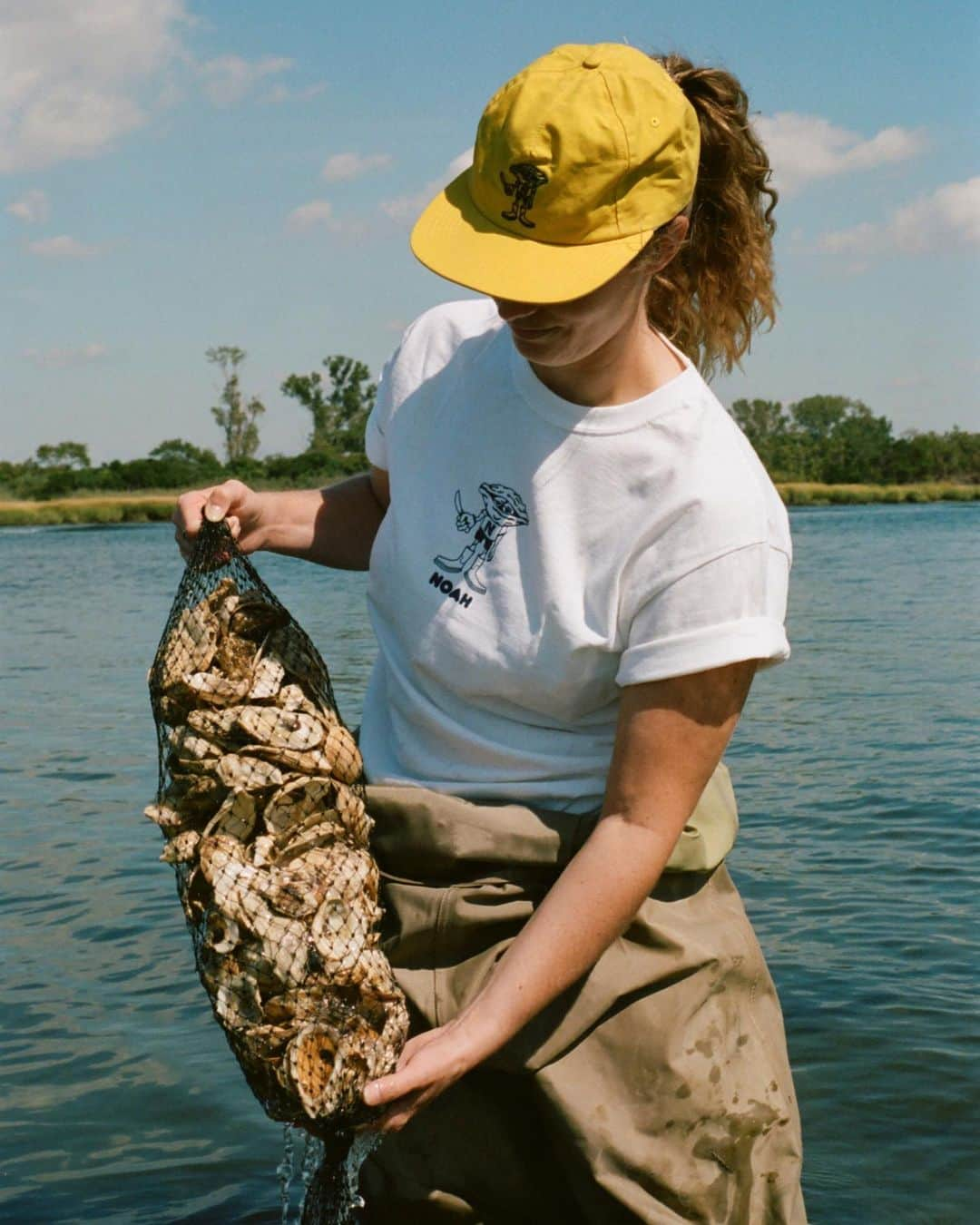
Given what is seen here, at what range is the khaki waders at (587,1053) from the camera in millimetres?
2799

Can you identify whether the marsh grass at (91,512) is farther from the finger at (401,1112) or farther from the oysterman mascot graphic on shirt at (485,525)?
the finger at (401,1112)

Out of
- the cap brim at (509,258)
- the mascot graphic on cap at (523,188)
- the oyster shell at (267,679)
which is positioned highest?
the mascot graphic on cap at (523,188)

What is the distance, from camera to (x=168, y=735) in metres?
2.89

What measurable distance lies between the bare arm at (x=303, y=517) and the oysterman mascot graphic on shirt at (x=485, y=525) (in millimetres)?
477

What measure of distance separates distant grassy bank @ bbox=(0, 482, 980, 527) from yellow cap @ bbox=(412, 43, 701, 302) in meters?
53.5

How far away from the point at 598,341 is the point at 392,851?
0.97 metres

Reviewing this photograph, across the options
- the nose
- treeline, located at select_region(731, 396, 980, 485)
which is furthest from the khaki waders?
treeline, located at select_region(731, 396, 980, 485)

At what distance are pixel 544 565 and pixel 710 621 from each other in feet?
1.00

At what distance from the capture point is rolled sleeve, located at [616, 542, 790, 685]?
253 centimetres

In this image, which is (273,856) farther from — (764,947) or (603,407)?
(764,947)

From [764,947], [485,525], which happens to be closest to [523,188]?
[485,525]

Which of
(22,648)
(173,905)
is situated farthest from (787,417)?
(173,905)

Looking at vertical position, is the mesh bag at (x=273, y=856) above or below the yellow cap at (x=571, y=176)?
below

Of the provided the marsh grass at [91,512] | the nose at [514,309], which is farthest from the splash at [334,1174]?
the marsh grass at [91,512]
